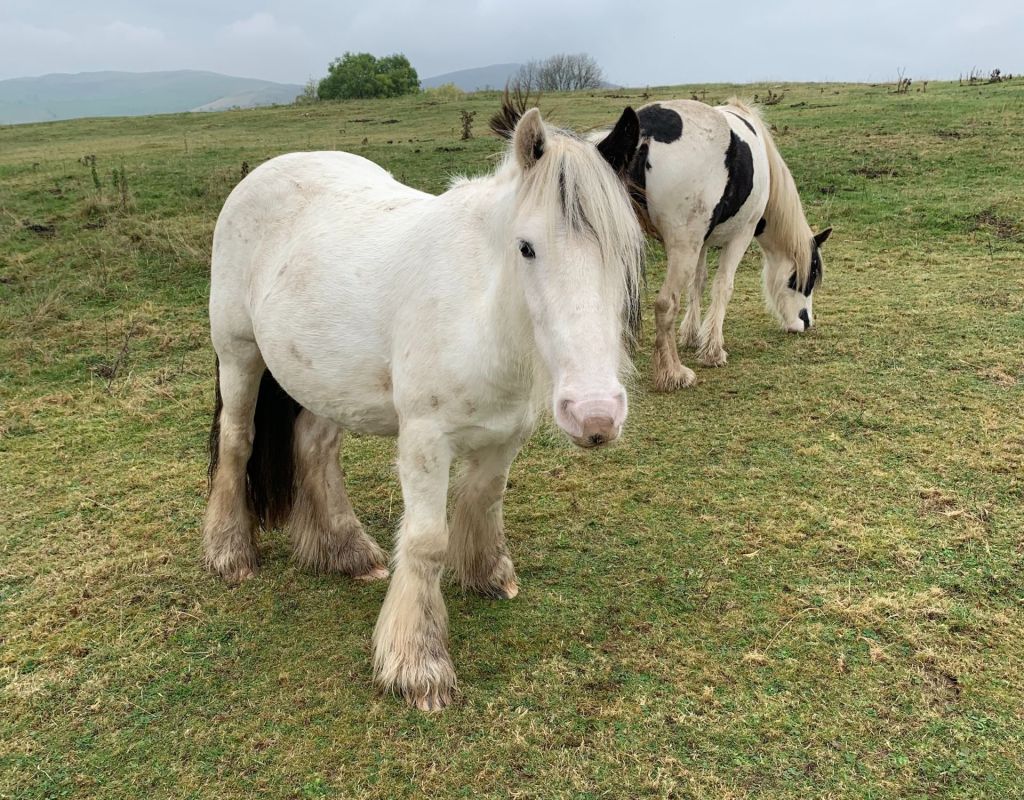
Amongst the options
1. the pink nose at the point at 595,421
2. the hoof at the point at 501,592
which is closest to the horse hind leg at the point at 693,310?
the hoof at the point at 501,592

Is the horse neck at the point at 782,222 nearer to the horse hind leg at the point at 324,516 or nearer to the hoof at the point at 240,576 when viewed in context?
the horse hind leg at the point at 324,516

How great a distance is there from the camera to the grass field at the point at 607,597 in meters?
2.27

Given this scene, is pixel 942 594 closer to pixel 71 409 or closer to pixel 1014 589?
pixel 1014 589

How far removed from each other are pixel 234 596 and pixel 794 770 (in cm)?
251

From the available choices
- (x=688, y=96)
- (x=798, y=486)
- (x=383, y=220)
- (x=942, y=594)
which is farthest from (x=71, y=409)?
(x=688, y=96)

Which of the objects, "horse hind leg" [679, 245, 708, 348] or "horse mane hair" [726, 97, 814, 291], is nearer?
"horse mane hair" [726, 97, 814, 291]

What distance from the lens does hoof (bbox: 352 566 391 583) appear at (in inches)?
132

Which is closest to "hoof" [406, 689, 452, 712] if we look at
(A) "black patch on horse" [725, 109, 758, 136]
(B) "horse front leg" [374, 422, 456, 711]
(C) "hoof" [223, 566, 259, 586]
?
(B) "horse front leg" [374, 422, 456, 711]

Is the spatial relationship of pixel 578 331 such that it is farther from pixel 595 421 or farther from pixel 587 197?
pixel 587 197

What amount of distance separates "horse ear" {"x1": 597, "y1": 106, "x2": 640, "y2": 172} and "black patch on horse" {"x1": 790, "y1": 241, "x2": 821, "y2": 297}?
4.71 m

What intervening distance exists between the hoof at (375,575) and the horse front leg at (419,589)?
26.5 inches

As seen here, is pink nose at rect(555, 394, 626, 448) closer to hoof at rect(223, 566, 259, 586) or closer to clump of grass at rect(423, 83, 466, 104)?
hoof at rect(223, 566, 259, 586)

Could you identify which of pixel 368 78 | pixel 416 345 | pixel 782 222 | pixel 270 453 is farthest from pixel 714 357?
pixel 368 78

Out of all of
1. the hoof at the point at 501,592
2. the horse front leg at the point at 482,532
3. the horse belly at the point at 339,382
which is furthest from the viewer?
the hoof at the point at 501,592
